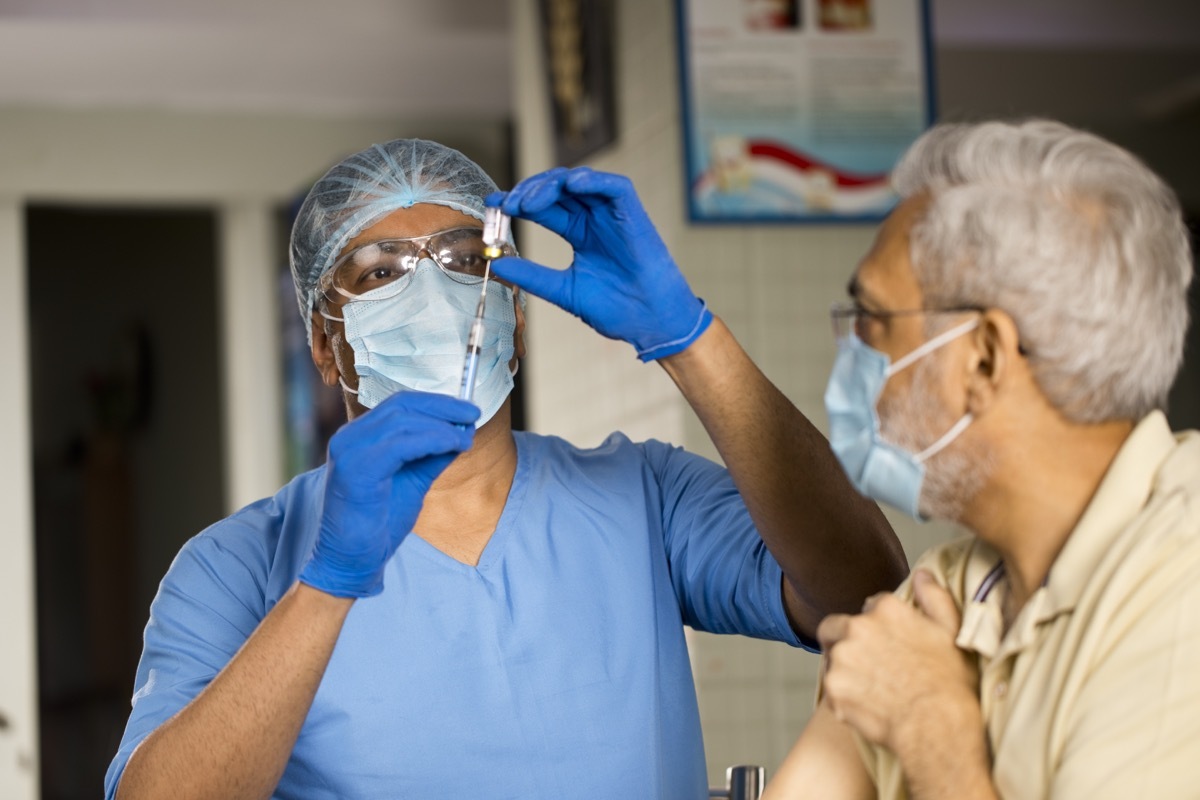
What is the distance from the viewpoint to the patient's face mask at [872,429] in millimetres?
1225

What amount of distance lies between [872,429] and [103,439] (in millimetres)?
5978

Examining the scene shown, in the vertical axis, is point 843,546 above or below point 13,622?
above

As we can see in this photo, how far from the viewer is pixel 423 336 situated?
1.65 m

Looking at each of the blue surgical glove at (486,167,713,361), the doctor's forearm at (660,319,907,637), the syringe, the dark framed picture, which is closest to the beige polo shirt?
the doctor's forearm at (660,319,907,637)

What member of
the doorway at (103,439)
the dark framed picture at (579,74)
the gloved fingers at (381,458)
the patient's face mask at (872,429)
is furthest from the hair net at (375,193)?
the doorway at (103,439)

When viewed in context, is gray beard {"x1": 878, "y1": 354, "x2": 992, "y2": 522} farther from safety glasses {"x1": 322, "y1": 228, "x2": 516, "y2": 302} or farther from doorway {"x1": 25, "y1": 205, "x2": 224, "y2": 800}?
doorway {"x1": 25, "y1": 205, "x2": 224, "y2": 800}

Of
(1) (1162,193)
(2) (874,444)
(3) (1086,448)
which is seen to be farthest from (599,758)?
(1) (1162,193)

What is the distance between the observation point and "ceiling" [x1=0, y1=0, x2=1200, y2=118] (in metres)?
4.10

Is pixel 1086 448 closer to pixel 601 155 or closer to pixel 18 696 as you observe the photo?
pixel 601 155

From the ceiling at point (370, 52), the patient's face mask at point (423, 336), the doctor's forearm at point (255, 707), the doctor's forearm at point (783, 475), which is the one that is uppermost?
the ceiling at point (370, 52)

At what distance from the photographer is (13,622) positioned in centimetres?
441

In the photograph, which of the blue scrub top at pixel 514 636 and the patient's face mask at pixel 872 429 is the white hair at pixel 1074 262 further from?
the blue scrub top at pixel 514 636

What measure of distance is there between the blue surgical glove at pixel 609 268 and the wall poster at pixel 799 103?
1.55 metres

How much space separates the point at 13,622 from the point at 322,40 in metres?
1.95
